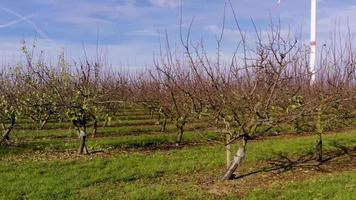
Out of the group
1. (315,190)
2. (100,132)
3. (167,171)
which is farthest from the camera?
(100,132)

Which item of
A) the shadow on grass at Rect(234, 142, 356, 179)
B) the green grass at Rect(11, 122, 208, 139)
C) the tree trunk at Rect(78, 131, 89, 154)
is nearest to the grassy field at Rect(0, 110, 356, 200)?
the shadow on grass at Rect(234, 142, 356, 179)

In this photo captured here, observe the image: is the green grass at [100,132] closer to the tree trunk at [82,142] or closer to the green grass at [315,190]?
the tree trunk at [82,142]

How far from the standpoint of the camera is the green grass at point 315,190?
23.3 ft

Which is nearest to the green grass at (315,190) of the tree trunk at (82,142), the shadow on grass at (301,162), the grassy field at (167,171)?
the grassy field at (167,171)

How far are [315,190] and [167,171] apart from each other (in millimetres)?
3065

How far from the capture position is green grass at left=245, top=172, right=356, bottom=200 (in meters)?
7.09

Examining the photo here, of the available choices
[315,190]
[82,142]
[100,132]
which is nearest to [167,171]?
[315,190]

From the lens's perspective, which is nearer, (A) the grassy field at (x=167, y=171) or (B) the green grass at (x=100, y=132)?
(A) the grassy field at (x=167, y=171)

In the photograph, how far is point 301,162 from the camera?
10.4 meters

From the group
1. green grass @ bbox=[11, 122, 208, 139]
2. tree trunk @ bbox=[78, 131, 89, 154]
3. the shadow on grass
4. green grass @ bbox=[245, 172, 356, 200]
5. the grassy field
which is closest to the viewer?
green grass @ bbox=[245, 172, 356, 200]

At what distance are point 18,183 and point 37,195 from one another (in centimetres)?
102

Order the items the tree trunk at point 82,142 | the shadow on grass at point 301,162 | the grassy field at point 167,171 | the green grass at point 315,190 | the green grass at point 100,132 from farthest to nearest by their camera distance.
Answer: the green grass at point 100,132 → the tree trunk at point 82,142 → the shadow on grass at point 301,162 → the grassy field at point 167,171 → the green grass at point 315,190

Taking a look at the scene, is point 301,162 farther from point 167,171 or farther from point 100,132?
point 100,132

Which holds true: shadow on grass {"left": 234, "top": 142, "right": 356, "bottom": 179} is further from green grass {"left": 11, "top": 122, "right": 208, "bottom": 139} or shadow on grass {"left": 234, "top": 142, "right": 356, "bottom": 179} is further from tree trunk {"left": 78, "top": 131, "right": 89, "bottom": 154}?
green grass {"left": 11, "top": 122, "right": 208, "bottom": 139}
